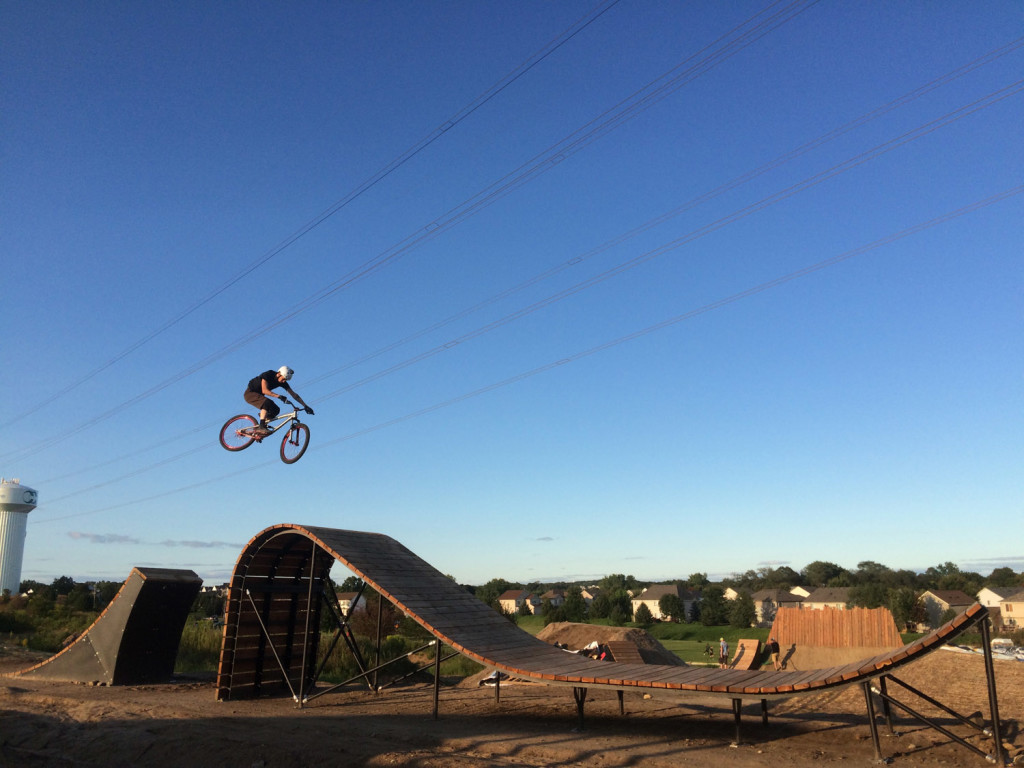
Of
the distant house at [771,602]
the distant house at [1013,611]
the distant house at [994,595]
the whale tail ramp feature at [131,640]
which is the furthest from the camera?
the distant house at [771,602]

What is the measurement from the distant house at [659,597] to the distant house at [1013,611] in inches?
1471

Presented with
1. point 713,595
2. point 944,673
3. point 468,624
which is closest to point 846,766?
point 468,624

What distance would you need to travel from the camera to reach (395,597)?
15.3m

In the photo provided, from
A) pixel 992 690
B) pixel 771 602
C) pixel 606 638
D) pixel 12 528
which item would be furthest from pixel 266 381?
pixel 771 602

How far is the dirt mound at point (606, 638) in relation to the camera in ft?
85.3

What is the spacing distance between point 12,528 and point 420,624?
3045 inches

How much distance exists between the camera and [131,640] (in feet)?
70.9

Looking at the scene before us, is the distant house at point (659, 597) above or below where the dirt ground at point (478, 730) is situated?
below

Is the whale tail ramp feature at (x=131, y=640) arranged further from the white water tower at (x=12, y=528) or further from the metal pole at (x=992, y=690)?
the white water tower at (x=12, y=528)

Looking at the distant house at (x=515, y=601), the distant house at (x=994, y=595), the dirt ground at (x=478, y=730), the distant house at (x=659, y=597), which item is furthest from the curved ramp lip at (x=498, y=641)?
the distant house at (x=515, y=601)

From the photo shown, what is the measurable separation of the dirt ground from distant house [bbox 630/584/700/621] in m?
83.5

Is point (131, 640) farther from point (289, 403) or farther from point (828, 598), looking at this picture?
point (828, 598)

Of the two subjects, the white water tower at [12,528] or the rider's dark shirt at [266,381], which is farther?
the white water tower at [12,528]

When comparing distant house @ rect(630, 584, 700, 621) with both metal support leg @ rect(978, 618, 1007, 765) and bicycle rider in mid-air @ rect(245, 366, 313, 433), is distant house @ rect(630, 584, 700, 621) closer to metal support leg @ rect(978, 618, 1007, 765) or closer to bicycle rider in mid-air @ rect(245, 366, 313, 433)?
bicycle rider in mid-air @ rect(245, 366, 313, 433)
